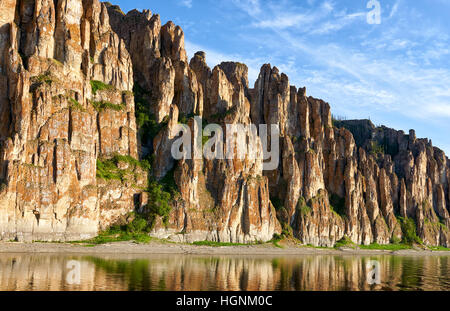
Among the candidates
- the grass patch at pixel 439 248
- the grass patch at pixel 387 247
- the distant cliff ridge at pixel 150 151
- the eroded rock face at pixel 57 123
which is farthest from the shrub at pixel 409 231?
the eroded rock face at pixel 57 123

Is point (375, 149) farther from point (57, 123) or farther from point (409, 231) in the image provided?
point (57, 123)

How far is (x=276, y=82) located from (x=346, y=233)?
57.7 m

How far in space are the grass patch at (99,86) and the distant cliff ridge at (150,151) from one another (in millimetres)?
420

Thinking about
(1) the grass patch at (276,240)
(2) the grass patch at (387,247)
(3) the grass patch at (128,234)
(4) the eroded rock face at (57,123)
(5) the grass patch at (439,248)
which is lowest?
(5) the grass patch at (439,248)

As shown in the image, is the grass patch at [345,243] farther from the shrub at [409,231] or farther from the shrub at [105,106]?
the shrub at [105,106]

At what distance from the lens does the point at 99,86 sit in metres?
108

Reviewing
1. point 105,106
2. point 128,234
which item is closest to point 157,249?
point 128,234

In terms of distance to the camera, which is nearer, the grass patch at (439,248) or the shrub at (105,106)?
the shrub at (105,106)

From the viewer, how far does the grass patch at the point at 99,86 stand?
106m

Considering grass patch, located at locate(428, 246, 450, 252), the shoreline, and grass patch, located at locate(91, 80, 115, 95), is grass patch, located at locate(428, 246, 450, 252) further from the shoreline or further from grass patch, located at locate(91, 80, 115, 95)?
grass patch, located at locate(91, 80, 115, 95)

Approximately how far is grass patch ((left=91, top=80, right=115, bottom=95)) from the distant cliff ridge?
16.5 inches
